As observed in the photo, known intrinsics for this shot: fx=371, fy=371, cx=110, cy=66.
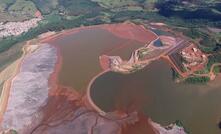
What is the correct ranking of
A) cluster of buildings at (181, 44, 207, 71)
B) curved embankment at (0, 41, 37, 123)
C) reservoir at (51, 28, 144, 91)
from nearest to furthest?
1. curved embankment at (0, 41, 37, 123)
2. cluster of buildings at (181, 44, 207, 71)
3. reservoir at (51, 28, 144, 91)

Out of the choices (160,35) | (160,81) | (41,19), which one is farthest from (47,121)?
(41,19)

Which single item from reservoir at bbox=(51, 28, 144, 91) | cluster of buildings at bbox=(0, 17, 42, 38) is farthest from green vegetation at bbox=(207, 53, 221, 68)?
cluster of buildings at bbox=(0, 17, 42, 38)

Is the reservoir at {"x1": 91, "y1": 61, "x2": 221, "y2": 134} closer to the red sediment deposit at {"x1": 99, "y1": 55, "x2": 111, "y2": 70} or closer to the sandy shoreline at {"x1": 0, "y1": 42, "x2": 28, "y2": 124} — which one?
the red sediment deposit at {"x1": 99, "y1": 55, "x2": 111, "y2": 70}

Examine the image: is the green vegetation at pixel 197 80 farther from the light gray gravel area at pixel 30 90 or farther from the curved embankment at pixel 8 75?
the curved embankment at pixel 8 75

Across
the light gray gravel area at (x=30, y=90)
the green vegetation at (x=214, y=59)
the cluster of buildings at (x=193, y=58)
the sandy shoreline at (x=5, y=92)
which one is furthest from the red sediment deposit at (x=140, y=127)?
the sandy shoreline at (x=5, y=92)

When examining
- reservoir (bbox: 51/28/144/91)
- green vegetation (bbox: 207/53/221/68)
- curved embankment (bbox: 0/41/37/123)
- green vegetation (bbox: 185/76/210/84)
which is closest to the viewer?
curved embankment (bbox: 0/41/37/123)

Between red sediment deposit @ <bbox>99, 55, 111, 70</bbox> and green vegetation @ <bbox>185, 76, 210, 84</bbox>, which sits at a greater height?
green vegetation @ <bbox>185, 76, 210, 84</bbox>

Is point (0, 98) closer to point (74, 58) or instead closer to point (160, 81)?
point (74, 58)

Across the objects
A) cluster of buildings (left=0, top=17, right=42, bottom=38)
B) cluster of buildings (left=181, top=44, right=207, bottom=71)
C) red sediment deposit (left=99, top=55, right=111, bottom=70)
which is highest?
cluster of buildings (left=181, top=44, right=207, bottom=71)
